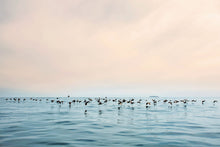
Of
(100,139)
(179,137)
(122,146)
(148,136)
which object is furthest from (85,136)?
(179,137)

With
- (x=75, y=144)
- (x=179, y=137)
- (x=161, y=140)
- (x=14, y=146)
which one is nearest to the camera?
(x=14, y=146)

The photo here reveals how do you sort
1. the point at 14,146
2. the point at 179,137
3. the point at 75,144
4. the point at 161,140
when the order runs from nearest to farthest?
the point at 14,146 → the point at 75,144 → the point at 161,140 → the point at 179,137

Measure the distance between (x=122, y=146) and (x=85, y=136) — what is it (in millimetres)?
4203

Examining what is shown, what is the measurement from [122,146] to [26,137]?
7.80 meters

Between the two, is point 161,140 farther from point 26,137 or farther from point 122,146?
point 26,137

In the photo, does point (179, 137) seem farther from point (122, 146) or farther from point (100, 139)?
point (100, 139)

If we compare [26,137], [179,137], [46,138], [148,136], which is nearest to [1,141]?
[26,137]

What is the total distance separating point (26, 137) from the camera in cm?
1434

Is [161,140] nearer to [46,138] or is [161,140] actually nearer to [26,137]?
[46,138]

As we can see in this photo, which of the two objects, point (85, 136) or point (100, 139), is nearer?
point (100, 139)

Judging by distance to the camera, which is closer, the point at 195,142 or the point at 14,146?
the point at 14,146

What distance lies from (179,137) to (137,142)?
13.2 feet

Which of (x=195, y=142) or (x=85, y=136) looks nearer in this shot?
(x=195, y=142)

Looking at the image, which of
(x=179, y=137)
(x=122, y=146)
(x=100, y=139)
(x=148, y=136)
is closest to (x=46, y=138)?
(x=100, y=139)
